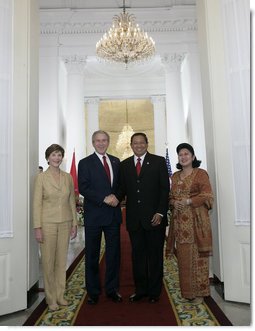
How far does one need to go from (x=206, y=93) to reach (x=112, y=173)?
1559 mm

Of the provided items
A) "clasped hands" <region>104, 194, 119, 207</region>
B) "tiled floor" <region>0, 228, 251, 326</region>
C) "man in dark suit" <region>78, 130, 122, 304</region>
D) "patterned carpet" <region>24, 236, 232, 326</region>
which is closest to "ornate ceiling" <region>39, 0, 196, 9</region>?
"man in dark suit" <region>78, 130, 122, 304</region>

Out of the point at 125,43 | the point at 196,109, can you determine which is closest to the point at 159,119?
the point at 196,109

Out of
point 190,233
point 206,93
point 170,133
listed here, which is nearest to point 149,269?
point 190,233

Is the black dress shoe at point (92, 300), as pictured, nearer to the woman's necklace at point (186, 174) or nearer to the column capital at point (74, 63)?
the woman's necklace at point (186, 174)

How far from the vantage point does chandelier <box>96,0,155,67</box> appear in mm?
8297

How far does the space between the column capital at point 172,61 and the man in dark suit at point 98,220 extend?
7.90m

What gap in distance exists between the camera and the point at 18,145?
11.6 ft

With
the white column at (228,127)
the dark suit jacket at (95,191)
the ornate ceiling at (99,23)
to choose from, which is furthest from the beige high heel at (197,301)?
the ornate ceiling at (99,23)

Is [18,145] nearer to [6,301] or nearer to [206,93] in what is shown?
[6,301]

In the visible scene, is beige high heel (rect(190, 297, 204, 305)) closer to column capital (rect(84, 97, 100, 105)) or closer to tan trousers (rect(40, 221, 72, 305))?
tan trousers (rect(40, 221, 72, 305))

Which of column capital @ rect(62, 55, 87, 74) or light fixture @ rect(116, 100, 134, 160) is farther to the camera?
light fixture @ rect(116, 100, 134, 160)

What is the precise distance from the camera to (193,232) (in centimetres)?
340

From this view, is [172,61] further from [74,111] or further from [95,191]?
[95,191]

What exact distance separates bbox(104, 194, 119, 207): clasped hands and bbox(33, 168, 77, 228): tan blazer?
0.43 meters
